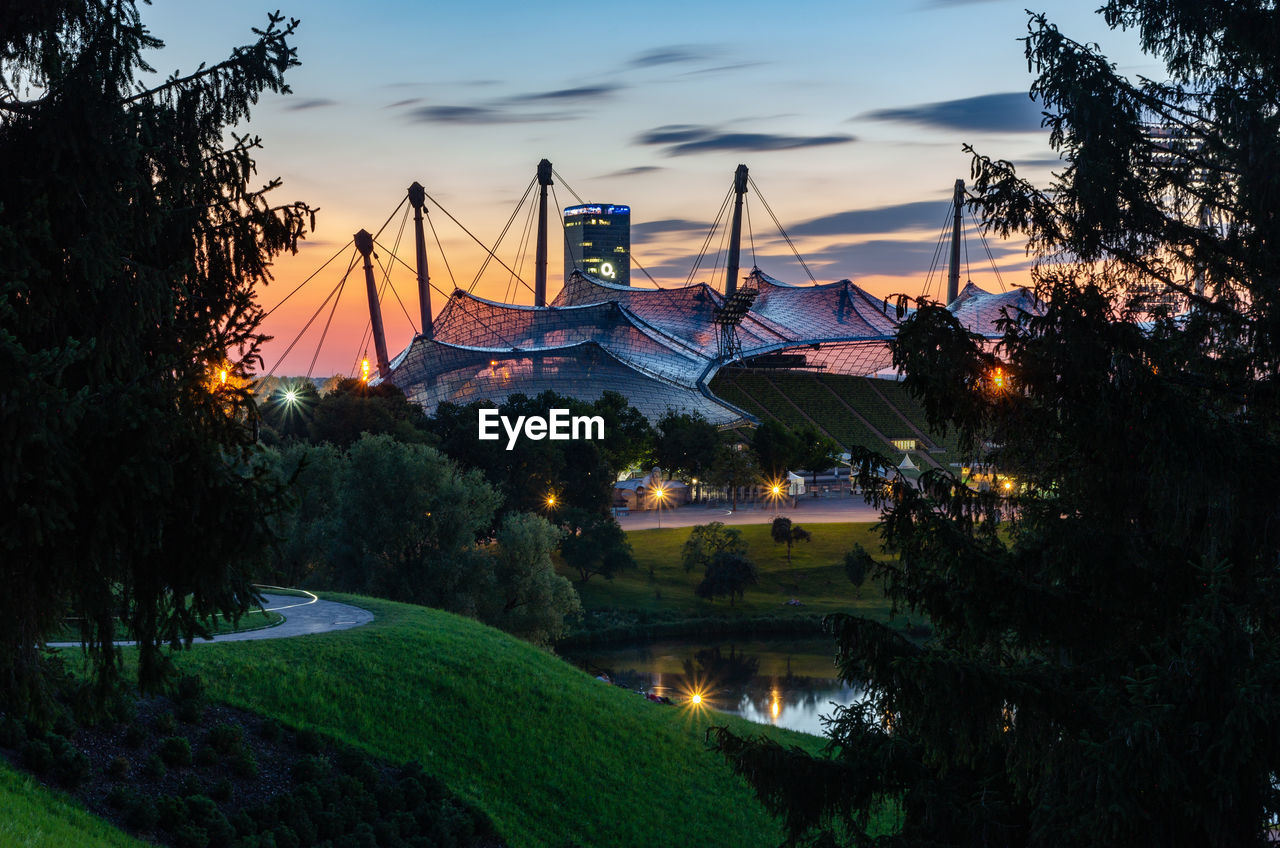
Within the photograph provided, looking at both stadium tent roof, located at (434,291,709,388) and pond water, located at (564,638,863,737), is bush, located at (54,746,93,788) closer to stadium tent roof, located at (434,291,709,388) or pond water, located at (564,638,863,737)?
pond water, located at (564,638,863,737)

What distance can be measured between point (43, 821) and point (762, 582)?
4556 cm

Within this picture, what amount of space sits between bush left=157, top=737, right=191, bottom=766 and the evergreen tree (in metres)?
5.39

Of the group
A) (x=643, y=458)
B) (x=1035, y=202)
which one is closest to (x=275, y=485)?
(x=1035, y=202)

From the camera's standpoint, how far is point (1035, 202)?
34.4ft

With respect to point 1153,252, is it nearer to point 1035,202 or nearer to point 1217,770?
point 1035,202

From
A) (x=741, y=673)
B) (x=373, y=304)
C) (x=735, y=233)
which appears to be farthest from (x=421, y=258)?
(x=741, y=673)

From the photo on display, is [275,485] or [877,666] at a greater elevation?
[275,485]

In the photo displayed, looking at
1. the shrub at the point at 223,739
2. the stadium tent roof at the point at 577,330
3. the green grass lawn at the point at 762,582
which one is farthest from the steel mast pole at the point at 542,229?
the shrub at the point at 223,739

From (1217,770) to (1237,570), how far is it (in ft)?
9.23

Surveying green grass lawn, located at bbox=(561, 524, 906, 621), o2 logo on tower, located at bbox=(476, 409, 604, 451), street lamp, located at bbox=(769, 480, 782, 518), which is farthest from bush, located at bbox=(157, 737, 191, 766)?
Answer: street lamp, located at bbox=(769, 480, 782, 518)

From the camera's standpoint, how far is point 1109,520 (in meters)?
9.80

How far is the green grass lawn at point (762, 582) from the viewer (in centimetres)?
5016

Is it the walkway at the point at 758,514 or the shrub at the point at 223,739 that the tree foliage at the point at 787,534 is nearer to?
the walkway at the point at 758,514

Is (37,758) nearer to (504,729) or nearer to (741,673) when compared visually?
(504,729)
